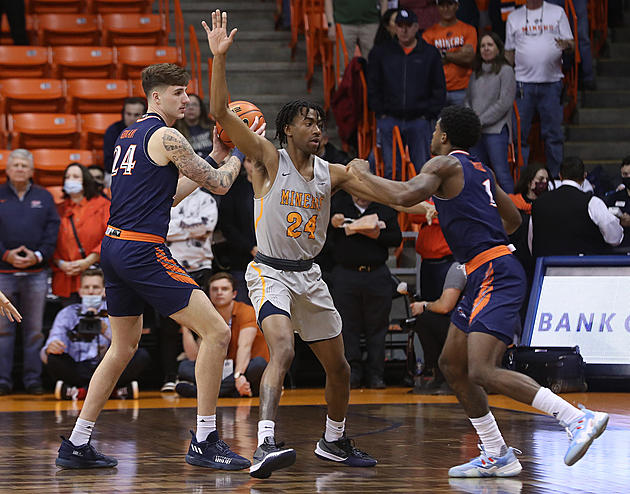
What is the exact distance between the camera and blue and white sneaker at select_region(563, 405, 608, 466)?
4.97 meters

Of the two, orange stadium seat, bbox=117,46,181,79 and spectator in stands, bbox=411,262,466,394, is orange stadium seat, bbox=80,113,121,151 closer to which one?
orange stadium seat, bbox=117,46,181,79

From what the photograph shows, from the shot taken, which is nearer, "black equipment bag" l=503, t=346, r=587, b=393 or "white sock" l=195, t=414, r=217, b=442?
"white sock" l=195, t=414, r=217, b=442

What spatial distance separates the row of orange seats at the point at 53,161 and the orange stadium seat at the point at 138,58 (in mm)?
2038

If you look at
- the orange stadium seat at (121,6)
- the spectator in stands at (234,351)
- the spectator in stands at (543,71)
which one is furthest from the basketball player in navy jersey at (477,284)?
the orange stadium seat at (121,6)

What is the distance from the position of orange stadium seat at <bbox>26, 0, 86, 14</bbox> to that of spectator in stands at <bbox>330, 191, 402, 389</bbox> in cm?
692

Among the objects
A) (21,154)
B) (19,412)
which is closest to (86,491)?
(19,412)

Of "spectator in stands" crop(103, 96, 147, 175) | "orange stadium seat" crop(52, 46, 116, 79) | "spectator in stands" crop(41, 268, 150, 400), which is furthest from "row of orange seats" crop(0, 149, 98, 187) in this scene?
"spectator in stands" crop(41, 268, 150, 400)

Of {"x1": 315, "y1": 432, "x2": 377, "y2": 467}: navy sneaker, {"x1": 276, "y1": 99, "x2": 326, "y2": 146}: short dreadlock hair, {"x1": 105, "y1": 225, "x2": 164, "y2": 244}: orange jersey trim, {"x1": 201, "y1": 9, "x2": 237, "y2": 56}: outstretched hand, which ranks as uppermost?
{"x1": 201, "y1": 9, "x2": 237, "y2": 56}: outstretched hand

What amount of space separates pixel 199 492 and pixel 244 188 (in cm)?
561

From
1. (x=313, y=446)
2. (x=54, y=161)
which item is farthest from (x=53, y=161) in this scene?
(x=313, y=446)

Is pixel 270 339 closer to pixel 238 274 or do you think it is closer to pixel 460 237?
pixel 460 237

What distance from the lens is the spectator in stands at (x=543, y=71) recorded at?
39.6 feet

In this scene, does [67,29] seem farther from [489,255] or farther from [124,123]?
[489,255]

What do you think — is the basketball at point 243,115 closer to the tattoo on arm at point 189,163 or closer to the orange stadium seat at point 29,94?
the tattoo on arm at point 189,163
